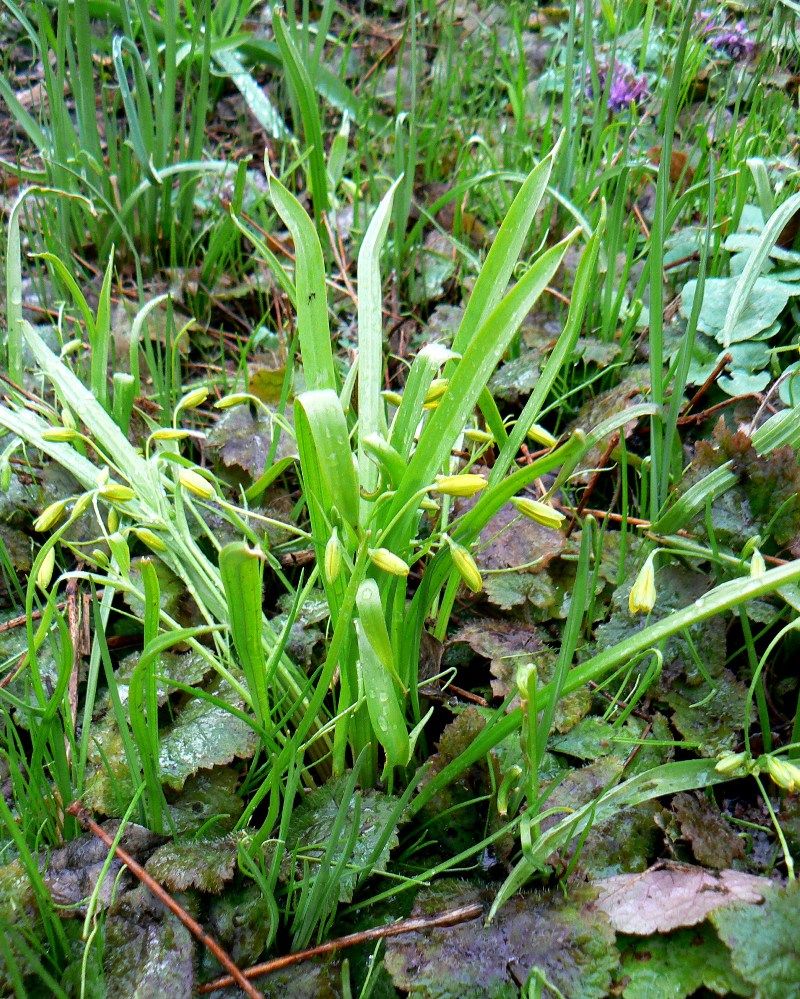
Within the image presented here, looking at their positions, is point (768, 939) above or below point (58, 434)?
below

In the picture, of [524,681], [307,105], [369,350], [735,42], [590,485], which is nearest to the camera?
[524,681]

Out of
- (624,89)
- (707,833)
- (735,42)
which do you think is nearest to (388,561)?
(707,833)

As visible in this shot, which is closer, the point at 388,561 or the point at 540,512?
the point at 388,561

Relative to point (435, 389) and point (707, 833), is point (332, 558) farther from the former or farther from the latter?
point (707, 833)

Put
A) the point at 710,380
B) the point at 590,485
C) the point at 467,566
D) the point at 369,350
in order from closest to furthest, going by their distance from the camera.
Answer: the point at 467,566, the point at 369,350, the point at 590,485, the point at 710,380

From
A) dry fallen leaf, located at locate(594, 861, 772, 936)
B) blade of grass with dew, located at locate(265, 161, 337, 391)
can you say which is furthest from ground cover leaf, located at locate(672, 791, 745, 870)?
blade of grass with dew, located at locate(265, 161, 337, 391)

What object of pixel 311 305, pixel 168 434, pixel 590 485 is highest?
pixel 311 305
